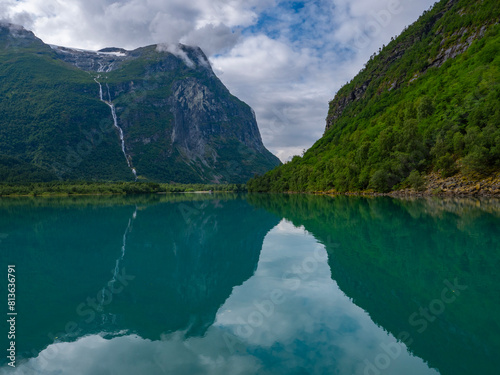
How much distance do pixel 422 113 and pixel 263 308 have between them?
80387 mm

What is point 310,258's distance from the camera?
1582cm

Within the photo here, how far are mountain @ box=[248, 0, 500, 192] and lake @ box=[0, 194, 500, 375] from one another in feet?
139

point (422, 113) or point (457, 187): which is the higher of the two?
point (422, 113)

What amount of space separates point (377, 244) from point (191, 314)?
41.7 feet

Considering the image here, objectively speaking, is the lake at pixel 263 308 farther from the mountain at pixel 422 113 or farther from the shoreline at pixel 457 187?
the mountain at pixel 422 113

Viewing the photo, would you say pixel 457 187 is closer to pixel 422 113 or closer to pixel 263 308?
pixel 422 113

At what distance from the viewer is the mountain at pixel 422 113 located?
5303 cm

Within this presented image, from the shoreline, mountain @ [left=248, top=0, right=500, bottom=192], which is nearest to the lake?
the shoreline

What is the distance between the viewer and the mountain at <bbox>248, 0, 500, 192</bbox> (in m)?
53.0

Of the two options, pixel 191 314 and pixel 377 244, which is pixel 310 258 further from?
pixel 191 314

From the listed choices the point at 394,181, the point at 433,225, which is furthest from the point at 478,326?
the point at 394,181

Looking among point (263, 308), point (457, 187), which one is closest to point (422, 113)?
point (457, 187)

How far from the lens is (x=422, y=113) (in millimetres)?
73938

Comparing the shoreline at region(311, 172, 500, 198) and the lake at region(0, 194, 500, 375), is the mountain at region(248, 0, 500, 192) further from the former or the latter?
the lake at region(0, 194, 500, 375)
